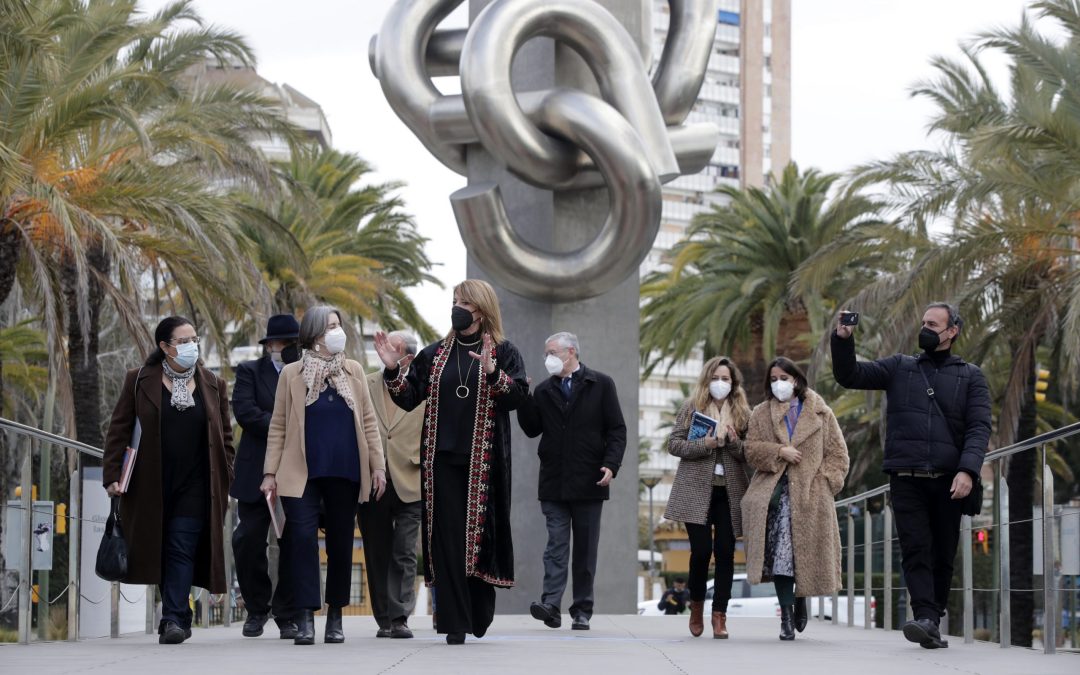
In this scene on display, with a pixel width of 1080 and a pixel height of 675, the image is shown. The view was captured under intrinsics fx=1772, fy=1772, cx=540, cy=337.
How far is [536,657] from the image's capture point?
7605mm

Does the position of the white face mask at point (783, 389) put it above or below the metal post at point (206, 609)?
above

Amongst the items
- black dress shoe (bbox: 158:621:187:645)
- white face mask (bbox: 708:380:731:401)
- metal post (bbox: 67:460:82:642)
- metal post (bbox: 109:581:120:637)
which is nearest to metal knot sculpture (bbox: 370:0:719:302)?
white face mask (bbox: 708:380:731:401)

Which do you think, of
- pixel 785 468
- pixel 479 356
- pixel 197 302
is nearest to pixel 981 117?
pixel 197 302

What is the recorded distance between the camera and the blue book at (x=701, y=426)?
9.92 metres

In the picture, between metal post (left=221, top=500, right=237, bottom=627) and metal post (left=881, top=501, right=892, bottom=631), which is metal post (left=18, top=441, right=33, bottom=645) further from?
metal post (left=881, top=501, right=892, bottom=631)

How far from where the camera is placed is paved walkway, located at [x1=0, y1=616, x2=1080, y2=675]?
6816 millimetres

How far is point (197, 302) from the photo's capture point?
63.7 ft

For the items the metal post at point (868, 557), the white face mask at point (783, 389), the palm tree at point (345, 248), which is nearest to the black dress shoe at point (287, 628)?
the white face mask at point (783, 389)

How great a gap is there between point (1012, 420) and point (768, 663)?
46.7 feet

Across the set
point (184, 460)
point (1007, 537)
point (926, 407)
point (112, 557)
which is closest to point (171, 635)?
point (112, 557)

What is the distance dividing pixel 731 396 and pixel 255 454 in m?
2.72

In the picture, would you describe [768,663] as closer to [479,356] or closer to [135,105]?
[479,356]

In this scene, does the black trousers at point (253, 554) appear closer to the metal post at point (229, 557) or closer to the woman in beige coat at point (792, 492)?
the woman in beige coat at point (792, 492)

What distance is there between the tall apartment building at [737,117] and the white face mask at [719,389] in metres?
87.5
